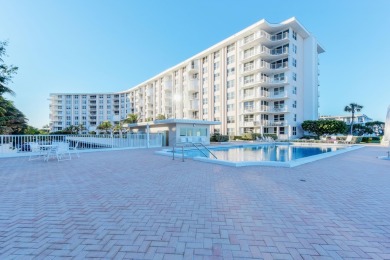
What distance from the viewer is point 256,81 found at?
32375mm

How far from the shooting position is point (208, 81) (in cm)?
4081

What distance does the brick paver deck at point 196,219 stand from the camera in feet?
7.48

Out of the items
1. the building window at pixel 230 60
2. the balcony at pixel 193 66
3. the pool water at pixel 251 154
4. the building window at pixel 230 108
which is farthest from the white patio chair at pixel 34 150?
the balcony at pixel 193 66

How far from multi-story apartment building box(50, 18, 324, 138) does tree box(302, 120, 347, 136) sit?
246 cm

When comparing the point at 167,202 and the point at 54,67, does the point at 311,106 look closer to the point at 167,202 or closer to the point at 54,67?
the point at 167,202

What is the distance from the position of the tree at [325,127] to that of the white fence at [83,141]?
26.3 meters

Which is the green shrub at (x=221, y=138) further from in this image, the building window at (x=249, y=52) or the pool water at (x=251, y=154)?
the building window at (x=249, y=52)

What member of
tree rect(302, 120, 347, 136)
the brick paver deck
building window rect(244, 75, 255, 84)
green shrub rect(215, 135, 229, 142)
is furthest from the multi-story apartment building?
the brick paver deck

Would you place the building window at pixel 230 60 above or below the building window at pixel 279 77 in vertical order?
above

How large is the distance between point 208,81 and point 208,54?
20.4 ft

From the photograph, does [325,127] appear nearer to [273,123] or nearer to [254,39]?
[273,123]

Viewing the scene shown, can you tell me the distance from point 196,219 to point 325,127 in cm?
3374

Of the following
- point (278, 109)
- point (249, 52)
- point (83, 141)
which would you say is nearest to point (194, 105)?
point (249, 52)

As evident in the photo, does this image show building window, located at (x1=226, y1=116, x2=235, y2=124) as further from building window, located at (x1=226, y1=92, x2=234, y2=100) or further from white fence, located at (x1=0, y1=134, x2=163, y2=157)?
white fence, located at (x1=0, y1=134, x2=163, y2=157)
